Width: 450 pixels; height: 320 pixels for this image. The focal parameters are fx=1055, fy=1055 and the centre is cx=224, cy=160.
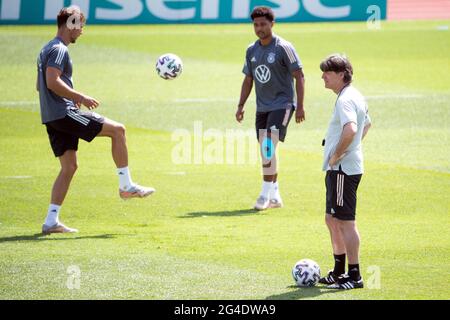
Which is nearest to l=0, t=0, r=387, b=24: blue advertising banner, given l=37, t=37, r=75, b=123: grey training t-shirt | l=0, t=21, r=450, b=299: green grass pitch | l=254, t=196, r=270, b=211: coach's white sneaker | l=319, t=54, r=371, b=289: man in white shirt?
l=0, t=21, r=450, b=299: green grass pitch

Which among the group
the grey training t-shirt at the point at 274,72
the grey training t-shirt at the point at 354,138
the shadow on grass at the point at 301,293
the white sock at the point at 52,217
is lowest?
the shadow on grass at the point at 301,293

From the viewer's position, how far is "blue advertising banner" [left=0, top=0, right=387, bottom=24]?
109 feet

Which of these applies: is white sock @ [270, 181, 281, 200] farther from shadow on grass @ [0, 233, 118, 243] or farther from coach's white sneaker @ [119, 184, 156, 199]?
shadow on grass @ [0, 233, 118, 243]

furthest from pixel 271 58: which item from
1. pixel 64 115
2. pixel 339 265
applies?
pixel 339 265

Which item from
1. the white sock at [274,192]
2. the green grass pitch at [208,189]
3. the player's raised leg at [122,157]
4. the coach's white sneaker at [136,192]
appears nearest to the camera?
the green grass pitch at [208,189]

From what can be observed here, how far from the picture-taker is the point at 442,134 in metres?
19.4

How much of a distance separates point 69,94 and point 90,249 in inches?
73.3

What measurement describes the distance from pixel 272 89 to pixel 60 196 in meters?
3.55

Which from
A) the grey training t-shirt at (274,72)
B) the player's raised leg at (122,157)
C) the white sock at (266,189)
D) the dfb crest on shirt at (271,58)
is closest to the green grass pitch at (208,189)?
the white sock at (266,189)

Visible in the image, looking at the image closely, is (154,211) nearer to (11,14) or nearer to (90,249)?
(90,249)

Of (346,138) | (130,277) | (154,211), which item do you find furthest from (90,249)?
(346,138)

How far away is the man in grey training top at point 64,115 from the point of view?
12188 millimetres

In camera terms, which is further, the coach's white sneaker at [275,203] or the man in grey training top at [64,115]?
the coach's white sneaker at [275,203]

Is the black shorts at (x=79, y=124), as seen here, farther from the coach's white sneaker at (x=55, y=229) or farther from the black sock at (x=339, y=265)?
the black sock at (x=339, y=265)
